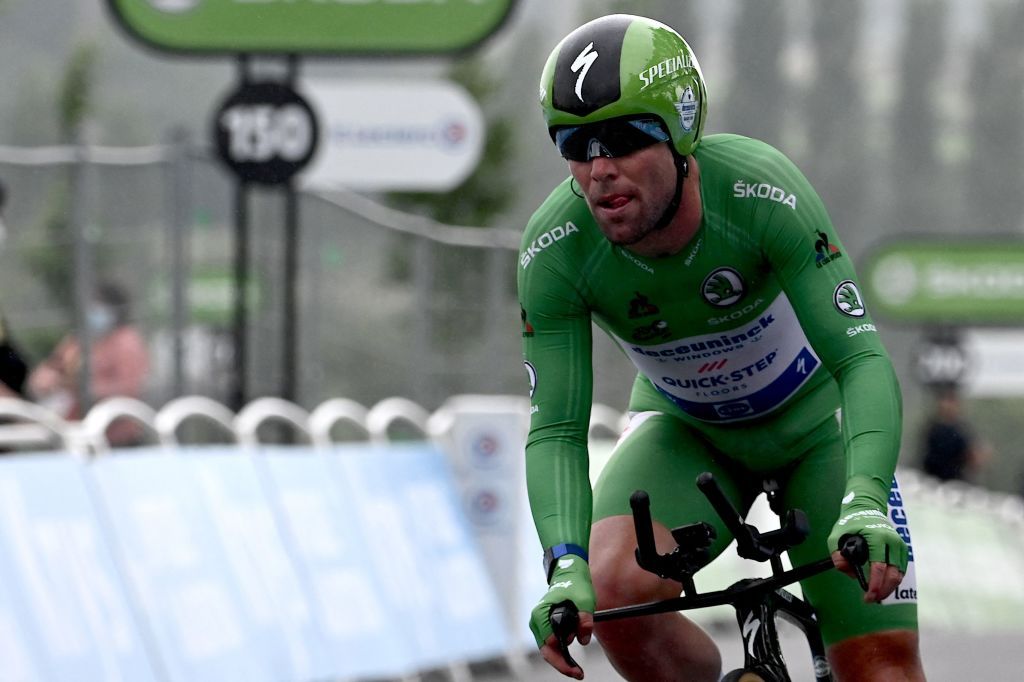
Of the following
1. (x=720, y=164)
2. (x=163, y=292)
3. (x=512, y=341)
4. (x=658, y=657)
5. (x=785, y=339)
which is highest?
(x=720, y=164)

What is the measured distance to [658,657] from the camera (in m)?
4.71

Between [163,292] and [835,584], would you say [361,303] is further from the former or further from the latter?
[835,584]

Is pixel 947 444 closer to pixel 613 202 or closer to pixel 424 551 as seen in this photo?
pixel 424 551

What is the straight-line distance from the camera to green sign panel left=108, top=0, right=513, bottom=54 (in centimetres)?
1164

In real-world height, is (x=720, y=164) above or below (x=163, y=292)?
above

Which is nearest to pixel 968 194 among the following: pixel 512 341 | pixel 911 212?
pixel 911 212

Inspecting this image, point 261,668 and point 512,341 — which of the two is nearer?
point 261,668

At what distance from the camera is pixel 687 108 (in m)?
4.50

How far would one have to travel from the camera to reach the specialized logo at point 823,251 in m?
4.61

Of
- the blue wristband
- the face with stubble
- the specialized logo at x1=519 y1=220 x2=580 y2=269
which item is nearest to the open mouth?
the face with stubble

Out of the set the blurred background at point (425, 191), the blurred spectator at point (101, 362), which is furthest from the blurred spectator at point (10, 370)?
the blurred background at point (425, 191)

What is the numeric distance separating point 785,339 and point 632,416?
0.56m

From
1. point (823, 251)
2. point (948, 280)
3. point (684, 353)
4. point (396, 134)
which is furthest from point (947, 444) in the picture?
point (823, 251)

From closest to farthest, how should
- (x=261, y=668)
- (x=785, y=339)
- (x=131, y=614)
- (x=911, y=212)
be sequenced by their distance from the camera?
(x=785, y=339), (x=131, y=614), (x=261, y=668), (x=911, y=212)
